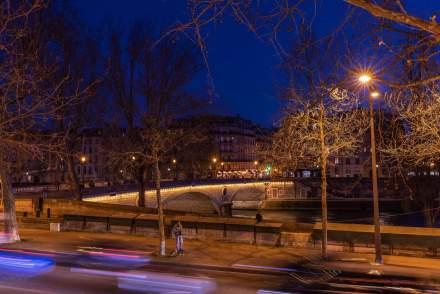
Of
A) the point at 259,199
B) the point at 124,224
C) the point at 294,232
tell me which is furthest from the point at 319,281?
the point at 259,199

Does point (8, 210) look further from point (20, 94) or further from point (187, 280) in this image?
point (187, 280)

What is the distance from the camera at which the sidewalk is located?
53.3 ft

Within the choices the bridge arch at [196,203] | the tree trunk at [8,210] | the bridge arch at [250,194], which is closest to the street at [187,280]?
the tree trunk at [8,210]

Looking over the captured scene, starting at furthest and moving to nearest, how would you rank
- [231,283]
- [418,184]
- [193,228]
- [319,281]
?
[418,184] → [193,228] → [319,281] → [231,283]

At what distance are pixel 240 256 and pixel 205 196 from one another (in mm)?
52139

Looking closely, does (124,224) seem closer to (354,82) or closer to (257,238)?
(257,238)

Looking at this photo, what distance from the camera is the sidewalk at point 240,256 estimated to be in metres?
16.2

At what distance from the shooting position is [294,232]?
2114 cm

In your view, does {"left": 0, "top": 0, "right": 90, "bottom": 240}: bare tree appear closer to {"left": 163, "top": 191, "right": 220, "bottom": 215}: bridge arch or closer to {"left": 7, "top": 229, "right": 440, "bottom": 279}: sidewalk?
{"left": 7, "top": 229, "right": 440, "bottom": 279}: sidewalk

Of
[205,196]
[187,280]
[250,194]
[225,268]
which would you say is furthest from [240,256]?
[250,194]

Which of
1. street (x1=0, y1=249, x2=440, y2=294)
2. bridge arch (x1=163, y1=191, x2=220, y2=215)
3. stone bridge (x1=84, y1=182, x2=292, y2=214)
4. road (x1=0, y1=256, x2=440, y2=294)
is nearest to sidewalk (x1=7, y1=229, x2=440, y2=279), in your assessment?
street (x1=0, y1=249, x2=440, y2=294)

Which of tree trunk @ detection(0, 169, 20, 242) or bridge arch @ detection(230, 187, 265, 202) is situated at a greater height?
tree trunk @ detection(0, 169, 20, 242)

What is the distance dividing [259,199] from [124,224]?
66.1m

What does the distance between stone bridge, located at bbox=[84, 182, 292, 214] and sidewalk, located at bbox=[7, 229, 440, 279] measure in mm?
21599
